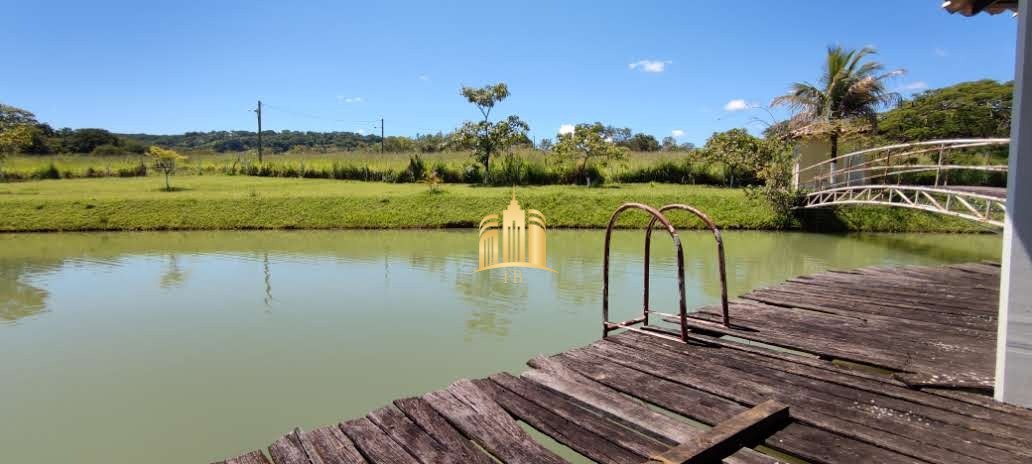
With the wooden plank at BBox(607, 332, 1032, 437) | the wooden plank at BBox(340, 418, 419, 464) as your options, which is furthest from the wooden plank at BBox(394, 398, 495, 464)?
the wooden plank at BBox(607, 332, 1032, 437)

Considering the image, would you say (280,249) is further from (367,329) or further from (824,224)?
(824,224)

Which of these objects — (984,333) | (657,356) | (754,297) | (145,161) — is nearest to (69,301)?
(657,356)

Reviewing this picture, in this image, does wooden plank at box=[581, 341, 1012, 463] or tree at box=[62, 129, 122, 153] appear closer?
wooden plank at box=[581, 341, 1012, 463]

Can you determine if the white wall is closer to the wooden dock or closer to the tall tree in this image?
the wooden dock

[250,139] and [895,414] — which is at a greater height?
[250,139]

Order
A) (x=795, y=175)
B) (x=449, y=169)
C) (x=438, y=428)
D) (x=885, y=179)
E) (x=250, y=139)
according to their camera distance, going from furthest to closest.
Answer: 1. (x=250, y=139)
2. (x=449, y=169)
3. (x=795, y=175)
4. (x=885, y=179)
5. (x=438, y=428)

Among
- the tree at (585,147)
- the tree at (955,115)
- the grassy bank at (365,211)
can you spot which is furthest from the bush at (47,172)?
the tree at (955,115)

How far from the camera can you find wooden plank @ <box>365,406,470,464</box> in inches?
82.7

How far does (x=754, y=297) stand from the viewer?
4645 millimetres

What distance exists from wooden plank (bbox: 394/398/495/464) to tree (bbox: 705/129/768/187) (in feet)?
59.2

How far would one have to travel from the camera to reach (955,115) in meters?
20.3

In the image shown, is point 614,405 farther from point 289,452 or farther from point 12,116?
point 12,116

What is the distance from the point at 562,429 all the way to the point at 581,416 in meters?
0.14

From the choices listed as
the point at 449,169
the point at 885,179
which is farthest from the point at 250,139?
the point at 885,179
